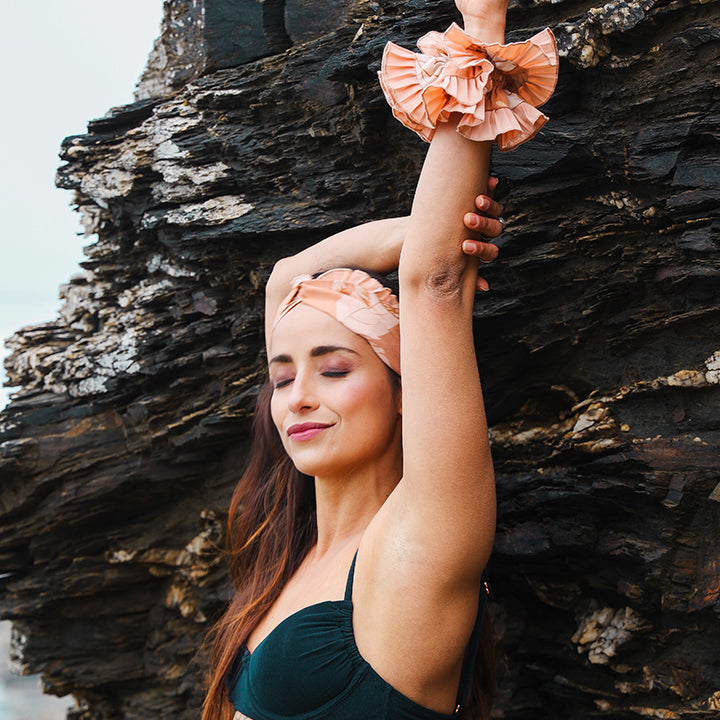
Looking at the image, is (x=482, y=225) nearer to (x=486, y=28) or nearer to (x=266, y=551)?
(x=486, y=28)

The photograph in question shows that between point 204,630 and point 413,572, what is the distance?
2346 millimetres

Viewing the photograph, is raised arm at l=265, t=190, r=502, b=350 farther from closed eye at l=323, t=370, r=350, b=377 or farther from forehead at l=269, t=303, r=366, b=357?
closed eye at l=323, t=370, r=350, b=377

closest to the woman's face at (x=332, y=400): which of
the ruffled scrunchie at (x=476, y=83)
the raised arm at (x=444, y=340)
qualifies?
the raised arm at (x=444, y=340)

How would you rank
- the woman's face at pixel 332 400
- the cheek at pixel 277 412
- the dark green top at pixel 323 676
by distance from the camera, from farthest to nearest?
the cheek at pixel 277 412, the woman's face at pixel 332 400, the dark green top at pixel 323 676

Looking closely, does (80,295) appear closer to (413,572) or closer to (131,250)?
(131,250)

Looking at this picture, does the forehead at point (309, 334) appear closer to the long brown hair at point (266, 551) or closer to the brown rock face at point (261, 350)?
the long brown hair at point (266, 551)

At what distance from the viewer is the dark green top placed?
214cm

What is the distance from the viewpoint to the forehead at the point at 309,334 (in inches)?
100

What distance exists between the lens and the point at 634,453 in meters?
2.93

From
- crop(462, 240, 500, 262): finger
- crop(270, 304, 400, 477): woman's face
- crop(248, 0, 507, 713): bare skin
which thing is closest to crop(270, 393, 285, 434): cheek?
crop(270, 304, 400, 477): woman's face

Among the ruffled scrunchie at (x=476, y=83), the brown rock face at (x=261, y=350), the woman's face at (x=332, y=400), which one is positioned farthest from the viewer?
the brown rock face at (x=261, y=350)

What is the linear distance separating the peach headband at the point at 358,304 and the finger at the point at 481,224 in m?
0.60

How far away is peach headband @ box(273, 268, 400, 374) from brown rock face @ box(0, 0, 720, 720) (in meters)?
0.77

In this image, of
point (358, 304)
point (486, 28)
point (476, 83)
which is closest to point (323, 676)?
point (358, 304)
